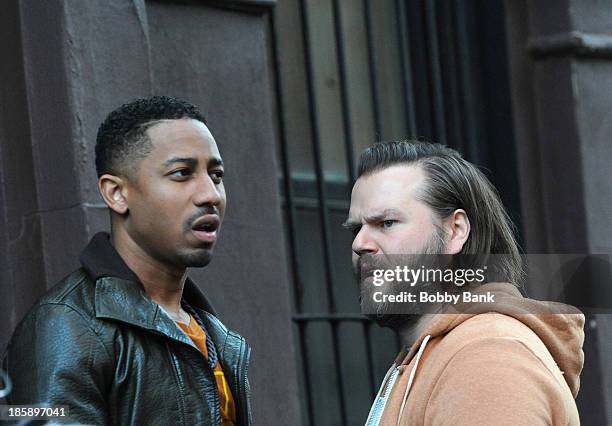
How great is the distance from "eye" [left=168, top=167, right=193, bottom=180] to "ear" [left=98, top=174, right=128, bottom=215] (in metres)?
0.16

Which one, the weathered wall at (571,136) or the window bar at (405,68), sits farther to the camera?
the window bar at (405,68)

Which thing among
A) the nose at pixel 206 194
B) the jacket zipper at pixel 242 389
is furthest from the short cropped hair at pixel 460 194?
the jacket zipper at pixel 242 389

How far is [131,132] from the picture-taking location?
4.09 meters

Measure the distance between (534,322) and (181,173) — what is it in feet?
4.19

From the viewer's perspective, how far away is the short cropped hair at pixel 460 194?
364cm

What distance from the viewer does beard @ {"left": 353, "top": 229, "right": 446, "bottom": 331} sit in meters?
3.54

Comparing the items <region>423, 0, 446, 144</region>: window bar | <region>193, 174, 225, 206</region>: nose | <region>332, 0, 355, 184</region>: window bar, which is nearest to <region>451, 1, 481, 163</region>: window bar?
<region>423, 0, 446, 144</region>: window bar

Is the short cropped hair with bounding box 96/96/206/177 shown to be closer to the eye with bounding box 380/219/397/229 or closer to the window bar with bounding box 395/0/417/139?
the eye with bounding box 380/219/397/229

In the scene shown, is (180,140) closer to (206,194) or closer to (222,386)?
(206,194)

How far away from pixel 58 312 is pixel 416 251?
1.10 metres

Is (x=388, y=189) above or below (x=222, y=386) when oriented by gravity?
above

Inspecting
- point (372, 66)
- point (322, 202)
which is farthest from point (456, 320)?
point (372, 66)

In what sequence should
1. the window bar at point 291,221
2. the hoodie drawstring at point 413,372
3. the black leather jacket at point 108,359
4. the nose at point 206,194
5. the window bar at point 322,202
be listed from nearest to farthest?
the hoodie drawstring at point 413,372 → the black leather jacket at point 108,359 → the nose at point 206,194 → the window bar at point 291,221 → the window bar at point 322,202

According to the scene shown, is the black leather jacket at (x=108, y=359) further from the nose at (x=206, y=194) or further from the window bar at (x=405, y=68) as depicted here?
the window bar at (x=405, y=68)
